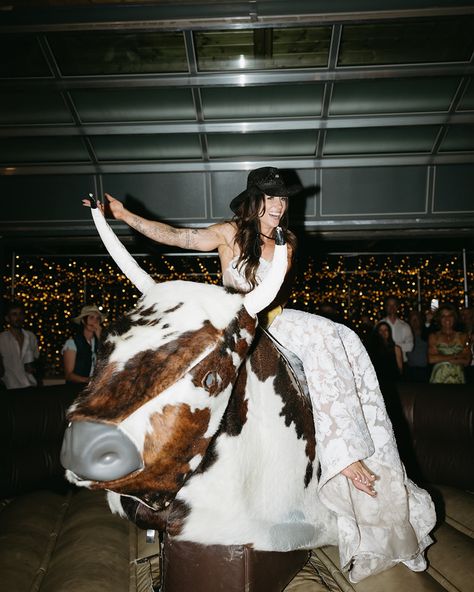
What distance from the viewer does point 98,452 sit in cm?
111

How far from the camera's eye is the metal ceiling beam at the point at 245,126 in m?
5.28

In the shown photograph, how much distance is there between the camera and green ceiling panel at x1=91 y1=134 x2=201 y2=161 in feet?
18.1

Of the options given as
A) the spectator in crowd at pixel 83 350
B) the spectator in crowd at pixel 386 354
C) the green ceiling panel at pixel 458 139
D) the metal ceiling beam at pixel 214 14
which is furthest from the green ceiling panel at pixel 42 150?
the spectator in crowd at pixel 386 354

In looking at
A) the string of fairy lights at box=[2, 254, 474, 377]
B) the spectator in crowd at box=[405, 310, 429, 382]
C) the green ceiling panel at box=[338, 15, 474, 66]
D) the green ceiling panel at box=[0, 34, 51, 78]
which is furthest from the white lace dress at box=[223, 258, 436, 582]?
the string of fairy lights at box=[2, 254, 474, 377]

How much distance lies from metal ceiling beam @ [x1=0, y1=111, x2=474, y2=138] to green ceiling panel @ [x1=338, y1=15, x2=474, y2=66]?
0.63 meters

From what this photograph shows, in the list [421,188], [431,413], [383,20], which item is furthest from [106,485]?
[421,188]

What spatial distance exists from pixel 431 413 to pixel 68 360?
3.80m

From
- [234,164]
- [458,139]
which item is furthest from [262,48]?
[458,139]

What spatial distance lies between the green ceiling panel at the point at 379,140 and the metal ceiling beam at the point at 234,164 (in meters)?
0.08

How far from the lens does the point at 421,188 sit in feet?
19.0

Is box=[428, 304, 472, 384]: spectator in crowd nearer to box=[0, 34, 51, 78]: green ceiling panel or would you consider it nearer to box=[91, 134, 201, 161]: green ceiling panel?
box=[91, 134, 201, 161]: green ceiling panel

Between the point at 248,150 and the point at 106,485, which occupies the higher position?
the point at 248,150

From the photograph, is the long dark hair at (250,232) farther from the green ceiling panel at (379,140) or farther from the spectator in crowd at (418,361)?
the spectator in crowd at (418,361)

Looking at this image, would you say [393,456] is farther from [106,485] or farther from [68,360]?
[68,360]
